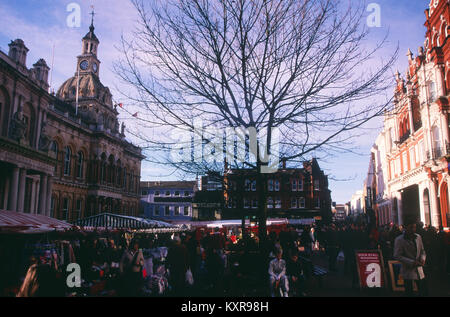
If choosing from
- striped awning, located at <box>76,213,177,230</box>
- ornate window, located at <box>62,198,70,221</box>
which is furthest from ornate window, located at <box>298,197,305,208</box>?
striped awning, located at <box>76,213,177,230</box>

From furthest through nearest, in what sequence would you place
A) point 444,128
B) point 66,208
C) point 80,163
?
point 80,163 < point 66,208 < point 444,128

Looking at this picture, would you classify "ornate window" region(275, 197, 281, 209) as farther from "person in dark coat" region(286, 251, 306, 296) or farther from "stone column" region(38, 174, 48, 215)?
"person in dark coat" region(286, 251, 306, 296)

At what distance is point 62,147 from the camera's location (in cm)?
3778

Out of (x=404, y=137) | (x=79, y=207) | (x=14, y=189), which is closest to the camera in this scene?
(x=14, y=189)

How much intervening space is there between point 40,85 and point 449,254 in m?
31.1

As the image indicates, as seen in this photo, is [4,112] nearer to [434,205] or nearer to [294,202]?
[434,205]

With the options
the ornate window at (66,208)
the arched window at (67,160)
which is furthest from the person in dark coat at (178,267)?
the arched window at (67,160)

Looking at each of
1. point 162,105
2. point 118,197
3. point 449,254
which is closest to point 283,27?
point 162,105

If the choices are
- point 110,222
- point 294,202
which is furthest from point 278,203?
point 110,222

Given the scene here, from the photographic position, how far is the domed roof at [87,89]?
50.4 m

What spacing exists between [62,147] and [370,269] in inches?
1416

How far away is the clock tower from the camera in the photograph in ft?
176

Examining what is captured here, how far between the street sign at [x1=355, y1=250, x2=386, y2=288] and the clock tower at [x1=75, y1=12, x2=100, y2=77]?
52389 millimetres
